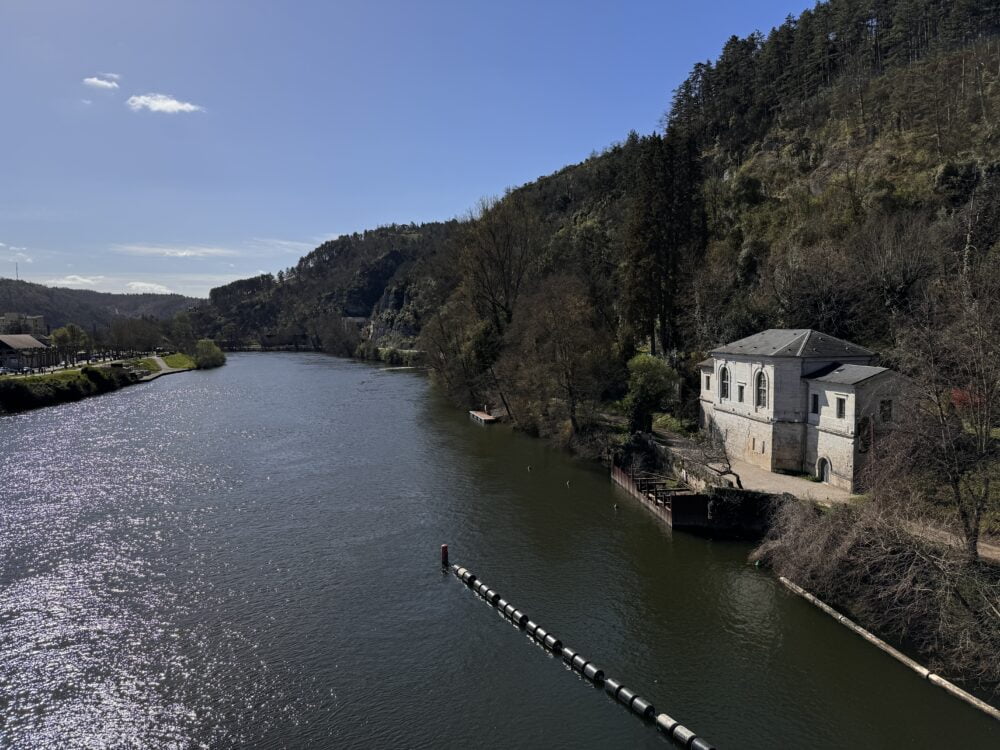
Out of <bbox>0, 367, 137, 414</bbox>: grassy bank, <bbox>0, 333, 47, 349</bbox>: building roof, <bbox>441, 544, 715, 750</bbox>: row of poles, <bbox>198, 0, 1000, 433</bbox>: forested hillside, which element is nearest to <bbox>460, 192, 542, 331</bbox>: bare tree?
<bbox>198, 0, 1000, 433</bbox>: forested hillside

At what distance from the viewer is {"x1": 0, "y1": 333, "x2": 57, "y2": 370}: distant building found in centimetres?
8756

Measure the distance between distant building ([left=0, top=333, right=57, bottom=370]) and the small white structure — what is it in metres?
93.0

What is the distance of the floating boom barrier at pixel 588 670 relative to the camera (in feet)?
43.4

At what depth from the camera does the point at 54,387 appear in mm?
63875

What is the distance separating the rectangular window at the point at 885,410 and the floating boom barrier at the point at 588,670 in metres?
15.8

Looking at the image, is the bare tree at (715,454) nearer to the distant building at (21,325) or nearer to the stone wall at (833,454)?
the stone wall at (833,454)

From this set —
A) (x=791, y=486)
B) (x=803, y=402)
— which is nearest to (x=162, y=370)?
(x=803, y=402)

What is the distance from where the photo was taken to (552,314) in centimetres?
4022

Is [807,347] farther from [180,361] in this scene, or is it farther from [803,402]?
[180,361]

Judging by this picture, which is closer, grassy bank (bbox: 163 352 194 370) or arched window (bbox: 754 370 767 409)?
arched window (bbox: 754 370 767 409)

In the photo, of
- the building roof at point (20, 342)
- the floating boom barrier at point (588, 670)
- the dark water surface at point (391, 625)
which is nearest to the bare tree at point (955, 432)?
the dark water surface at point (391, 625)

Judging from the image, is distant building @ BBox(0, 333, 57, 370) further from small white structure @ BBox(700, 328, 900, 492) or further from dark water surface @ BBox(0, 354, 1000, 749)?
small white structure @ BBox(700, 328, 900, 492)

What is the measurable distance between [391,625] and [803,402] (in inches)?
767

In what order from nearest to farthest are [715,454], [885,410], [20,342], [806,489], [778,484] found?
[885,410]
[806,489]
[778,484]
[715,454]
[20,342]
